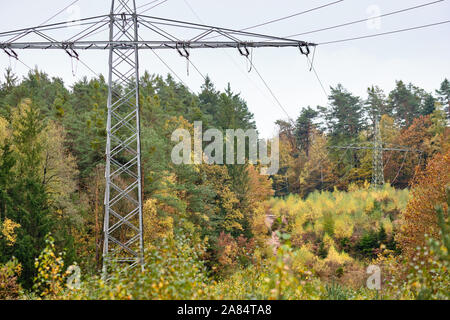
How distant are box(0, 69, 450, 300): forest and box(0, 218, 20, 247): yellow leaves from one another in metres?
0.06

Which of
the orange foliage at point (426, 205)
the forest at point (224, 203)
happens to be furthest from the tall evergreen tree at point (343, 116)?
the orange foliage at point (426, 205)

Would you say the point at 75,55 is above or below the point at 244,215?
above

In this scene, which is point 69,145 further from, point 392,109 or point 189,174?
point 392,109

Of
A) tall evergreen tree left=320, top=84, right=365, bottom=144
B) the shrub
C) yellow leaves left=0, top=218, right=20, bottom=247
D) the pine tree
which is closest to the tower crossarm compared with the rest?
the shrub

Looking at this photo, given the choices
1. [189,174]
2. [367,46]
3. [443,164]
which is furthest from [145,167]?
[367,46]

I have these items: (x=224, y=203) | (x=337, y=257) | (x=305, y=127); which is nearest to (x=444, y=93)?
(x=305, y=127)

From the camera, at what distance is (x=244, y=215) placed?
31.6 meters

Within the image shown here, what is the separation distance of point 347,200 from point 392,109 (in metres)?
19.9

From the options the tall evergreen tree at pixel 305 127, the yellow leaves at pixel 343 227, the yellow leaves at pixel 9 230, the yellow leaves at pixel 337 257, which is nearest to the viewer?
the yellow leaves at pixel 9 230

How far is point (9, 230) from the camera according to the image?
54.5 ft

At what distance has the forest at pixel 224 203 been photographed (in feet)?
17.0

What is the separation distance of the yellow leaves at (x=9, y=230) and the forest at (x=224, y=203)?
6 centimetres

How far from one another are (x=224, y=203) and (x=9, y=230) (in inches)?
681

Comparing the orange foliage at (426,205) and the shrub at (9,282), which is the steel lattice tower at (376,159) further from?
the shrub at (9,282)
